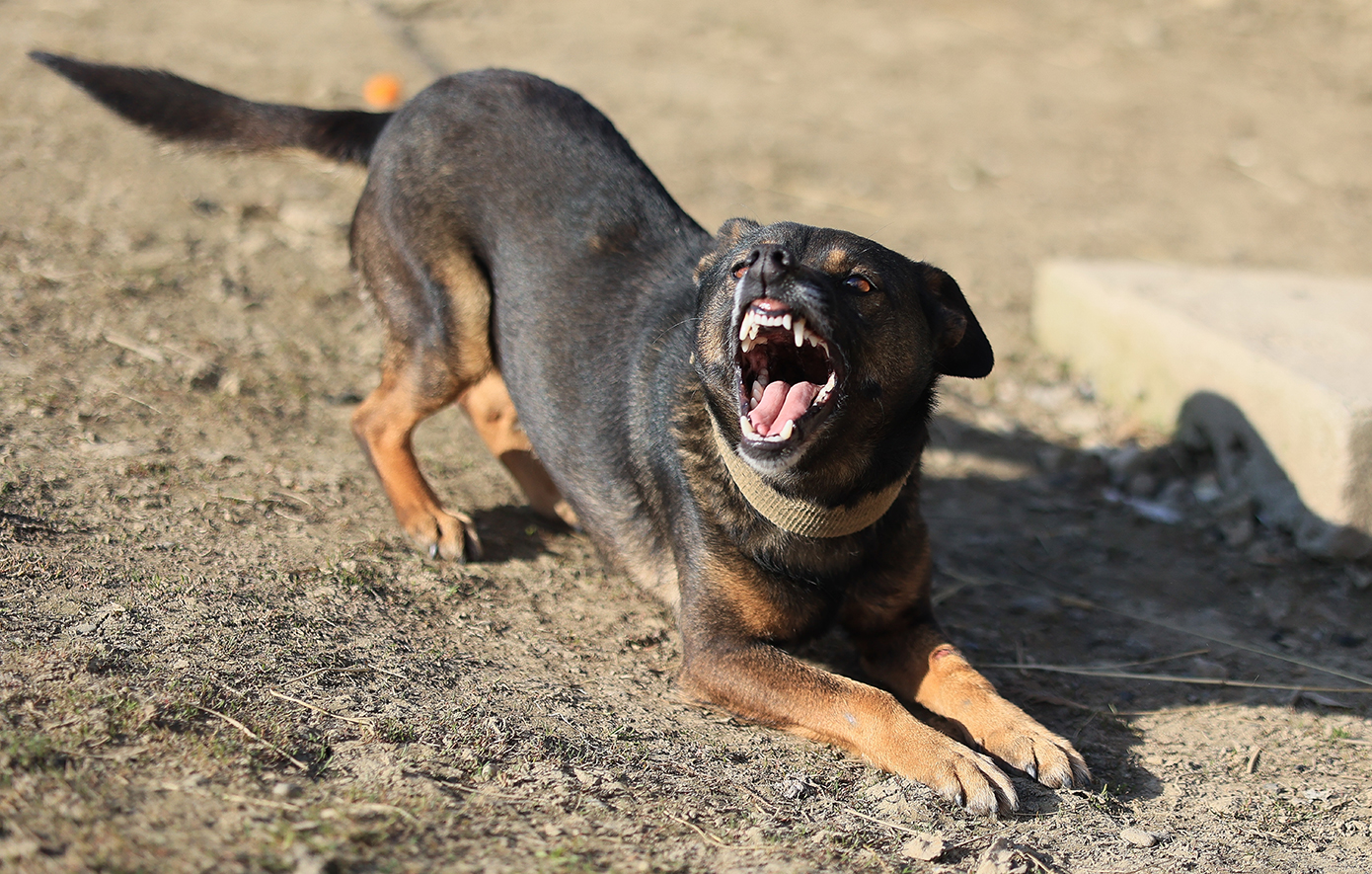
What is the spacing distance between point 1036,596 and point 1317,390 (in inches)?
57.7

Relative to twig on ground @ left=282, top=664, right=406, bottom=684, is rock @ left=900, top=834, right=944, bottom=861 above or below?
above

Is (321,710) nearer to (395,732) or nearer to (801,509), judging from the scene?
(395,732)

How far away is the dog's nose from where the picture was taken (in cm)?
312

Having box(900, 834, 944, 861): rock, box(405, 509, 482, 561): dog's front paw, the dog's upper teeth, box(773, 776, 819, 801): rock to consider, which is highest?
the dog's upper teeth

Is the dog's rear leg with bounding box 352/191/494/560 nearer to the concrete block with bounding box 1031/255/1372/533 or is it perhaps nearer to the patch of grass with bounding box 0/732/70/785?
the patch of grass with bounding box 0/732/70/785

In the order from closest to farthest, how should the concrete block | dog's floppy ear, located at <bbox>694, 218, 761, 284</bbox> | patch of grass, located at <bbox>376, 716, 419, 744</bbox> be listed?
patch of grass, located at <bbox>376, 716, 419, 744</bbox> < dog's floppy ear, located at <bbox>694, 218, 761, 284</bbox> < the concrete block

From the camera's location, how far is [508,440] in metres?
5.11

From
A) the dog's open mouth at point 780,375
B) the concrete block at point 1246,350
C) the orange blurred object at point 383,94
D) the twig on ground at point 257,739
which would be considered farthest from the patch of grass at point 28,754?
the orange blurred object at point 383,94

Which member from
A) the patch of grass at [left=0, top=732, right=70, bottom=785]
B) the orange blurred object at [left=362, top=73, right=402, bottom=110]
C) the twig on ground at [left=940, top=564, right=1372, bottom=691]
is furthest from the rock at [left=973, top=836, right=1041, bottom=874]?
the orange blurred object at [left=362, top=73, right=402, bottom=110]

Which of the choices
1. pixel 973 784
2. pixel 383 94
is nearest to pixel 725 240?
pixel 973 784

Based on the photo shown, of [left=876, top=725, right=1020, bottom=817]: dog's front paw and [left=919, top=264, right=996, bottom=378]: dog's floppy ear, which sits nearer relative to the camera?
[left=876, top=725, right=1020, bottom=817]: dog's front paw

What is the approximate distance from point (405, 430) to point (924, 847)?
8.68 feet

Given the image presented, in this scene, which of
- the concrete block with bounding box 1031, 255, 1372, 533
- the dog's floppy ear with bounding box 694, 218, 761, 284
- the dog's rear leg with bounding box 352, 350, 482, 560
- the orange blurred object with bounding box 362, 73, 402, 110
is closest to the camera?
the dog's floppy ear with bounding box 694, 218, 761, 284

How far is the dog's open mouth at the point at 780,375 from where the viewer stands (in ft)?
10.5
